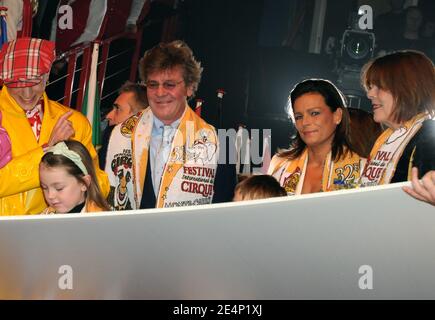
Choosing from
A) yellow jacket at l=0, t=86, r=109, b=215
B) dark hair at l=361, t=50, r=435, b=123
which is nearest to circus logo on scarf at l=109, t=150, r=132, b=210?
yellow jacket at l=0, t=86, r=109, b=215

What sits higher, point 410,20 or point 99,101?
point 410,20

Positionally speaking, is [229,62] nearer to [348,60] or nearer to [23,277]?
[348,60]

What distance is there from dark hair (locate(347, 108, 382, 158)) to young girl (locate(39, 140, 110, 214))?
2.62 ft

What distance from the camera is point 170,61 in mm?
2654

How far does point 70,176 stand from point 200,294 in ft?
2.72

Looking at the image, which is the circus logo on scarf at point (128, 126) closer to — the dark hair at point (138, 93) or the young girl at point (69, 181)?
the dark hair at point (138, 93)

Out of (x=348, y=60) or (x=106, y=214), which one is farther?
(x=348, y=60)

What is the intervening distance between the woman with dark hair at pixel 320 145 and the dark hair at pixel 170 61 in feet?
1.07

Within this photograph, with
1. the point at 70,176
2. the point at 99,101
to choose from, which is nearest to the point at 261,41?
the point at 99,101

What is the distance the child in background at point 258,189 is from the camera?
229 cm

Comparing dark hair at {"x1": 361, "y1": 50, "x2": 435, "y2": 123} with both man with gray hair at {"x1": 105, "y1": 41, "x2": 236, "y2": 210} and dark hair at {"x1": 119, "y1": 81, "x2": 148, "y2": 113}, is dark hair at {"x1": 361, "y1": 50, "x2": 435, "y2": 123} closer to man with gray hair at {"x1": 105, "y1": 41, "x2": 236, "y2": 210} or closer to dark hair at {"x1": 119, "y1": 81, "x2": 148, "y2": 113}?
man with gray hair at {"x1": 105, "y1": 41, "x2": 236, "y2": 210}

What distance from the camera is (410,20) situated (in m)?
3.19

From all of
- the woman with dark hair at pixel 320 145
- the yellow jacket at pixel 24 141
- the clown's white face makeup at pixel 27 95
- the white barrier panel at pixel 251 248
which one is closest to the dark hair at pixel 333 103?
the woman with dark hair at pixel 320 145

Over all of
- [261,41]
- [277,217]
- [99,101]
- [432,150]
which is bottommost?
[277,217]
